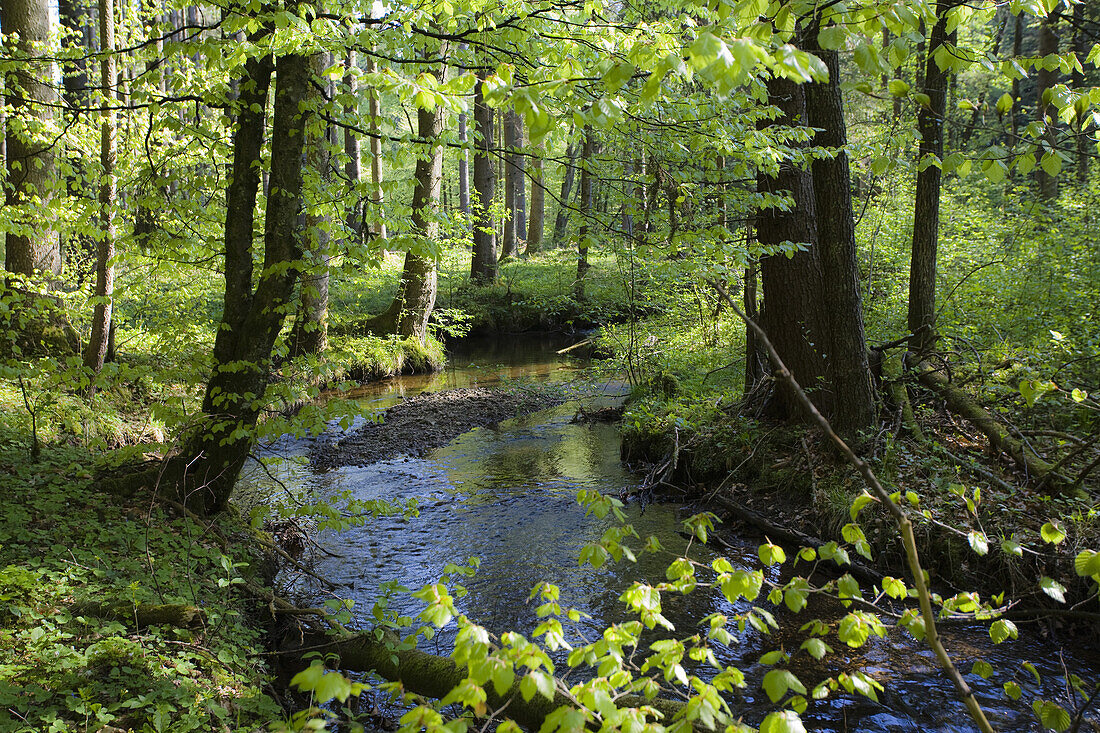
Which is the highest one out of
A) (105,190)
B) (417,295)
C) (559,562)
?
(105,190)

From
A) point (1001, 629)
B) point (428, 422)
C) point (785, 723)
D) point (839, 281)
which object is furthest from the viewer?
point (428, 422)

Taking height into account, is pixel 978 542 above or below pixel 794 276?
below

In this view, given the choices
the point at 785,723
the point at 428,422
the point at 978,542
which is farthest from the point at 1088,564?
the point at 428,422

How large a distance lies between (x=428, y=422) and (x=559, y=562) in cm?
512

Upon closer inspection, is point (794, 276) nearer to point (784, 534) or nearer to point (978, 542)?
point (784, 534)

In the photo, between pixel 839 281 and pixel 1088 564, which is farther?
pixel 839 281

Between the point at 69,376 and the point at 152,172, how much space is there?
1668 millimetres

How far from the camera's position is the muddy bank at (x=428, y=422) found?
900cm

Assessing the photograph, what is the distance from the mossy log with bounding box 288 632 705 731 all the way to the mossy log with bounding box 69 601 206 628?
685 mm

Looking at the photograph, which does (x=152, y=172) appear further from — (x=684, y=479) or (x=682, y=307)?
(x=682, y=307)

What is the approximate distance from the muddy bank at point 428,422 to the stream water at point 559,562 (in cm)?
31

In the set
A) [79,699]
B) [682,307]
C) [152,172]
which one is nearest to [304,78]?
[152,172]

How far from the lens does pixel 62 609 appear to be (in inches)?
138

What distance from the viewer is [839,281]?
6.45 meters
